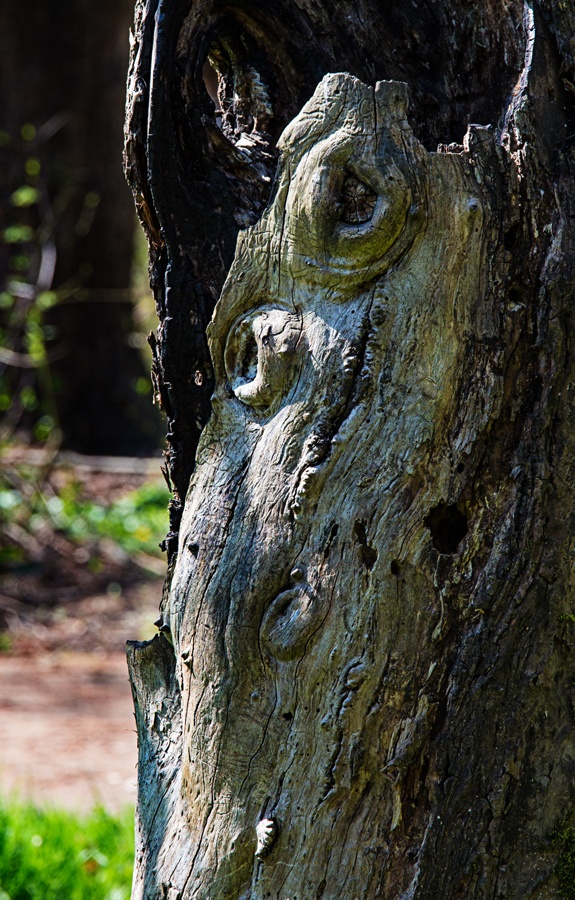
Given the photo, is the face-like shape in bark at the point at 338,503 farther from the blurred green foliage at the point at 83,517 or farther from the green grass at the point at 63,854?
the blurred green foliage at the point at 83,517

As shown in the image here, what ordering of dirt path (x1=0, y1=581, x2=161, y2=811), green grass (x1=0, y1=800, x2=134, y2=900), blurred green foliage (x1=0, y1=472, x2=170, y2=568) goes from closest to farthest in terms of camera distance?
green grass (x1=0, y1=800, x2=134, y2=900), dirt path (x1=0, y1=581, x2=161, y2=811), blurred green foliage (x1=0, y1=472, x2=170, y2=568)

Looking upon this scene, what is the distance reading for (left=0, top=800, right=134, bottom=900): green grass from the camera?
9.70ft

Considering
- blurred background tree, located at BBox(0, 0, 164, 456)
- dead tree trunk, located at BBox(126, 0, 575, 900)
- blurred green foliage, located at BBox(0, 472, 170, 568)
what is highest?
blurred background tree, located at BBox(0, 0, 164, 456)

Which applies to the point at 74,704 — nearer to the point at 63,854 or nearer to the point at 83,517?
the point at 63,854

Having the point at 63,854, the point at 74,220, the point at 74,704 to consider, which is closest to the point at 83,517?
the point at 74,704

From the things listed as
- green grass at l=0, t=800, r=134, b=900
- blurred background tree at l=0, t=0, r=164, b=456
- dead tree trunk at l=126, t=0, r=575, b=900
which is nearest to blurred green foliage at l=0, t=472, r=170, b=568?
blurred background tree at l=0, t=0, r=164, b=456

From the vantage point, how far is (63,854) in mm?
3156

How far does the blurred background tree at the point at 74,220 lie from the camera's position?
8.28m

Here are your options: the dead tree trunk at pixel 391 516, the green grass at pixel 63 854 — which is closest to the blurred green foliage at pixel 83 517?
the green grass at pixel 63 854

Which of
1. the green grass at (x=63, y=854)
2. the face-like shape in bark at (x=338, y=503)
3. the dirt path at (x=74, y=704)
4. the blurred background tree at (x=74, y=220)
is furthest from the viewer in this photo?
the blurred background tree at (x=74, y=220)

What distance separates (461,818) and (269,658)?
0.48m

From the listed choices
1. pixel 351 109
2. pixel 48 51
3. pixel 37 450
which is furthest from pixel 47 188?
pixel 351 109

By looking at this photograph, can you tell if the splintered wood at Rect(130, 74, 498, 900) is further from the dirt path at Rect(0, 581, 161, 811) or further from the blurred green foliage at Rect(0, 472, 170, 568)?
the blurred green foliage at Rect(0, 472, 170, 568)

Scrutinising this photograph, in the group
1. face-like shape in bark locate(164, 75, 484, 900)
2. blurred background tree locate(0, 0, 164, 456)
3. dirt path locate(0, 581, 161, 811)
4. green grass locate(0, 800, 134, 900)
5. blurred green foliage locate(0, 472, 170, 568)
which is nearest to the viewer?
face-like shape in bark locate(164, 75, 484, 900)
